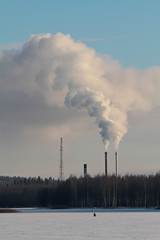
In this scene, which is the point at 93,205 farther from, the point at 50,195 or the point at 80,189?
the point at 50,195

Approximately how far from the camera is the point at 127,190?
10138 cm

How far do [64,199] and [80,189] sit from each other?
4776 millimetres

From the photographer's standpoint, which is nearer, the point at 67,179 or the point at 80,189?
the point at 80,189
